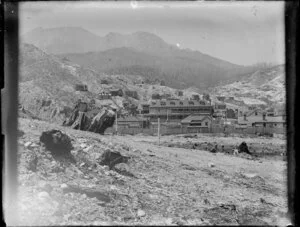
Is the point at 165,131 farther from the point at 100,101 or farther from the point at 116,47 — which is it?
the point at 116,47

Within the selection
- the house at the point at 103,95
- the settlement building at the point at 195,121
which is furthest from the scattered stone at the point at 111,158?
the settlement building at the point at 195,121

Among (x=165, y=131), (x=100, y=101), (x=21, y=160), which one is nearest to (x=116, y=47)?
(x=100, y=101)

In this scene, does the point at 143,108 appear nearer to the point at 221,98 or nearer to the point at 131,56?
the point at 131,56

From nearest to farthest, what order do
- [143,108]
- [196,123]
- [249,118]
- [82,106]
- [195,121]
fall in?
[82,106]
[195,121]
[196,123]
[143,108]
[249,118]

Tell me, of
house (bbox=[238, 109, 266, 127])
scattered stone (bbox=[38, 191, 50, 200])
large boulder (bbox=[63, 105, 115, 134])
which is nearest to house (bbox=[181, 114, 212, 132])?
large boulder (bbox=[63, 105, 115, 134])

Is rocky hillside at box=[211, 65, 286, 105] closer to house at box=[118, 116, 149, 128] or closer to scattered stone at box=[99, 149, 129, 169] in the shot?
house at box=[118, 116, 149, 128]

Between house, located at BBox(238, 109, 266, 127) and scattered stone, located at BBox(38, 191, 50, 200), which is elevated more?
house, located at BBox(238, 109, 266, 127)

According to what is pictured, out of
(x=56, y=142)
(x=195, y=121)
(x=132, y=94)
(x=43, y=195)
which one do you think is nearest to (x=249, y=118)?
(x=132, y=94)
